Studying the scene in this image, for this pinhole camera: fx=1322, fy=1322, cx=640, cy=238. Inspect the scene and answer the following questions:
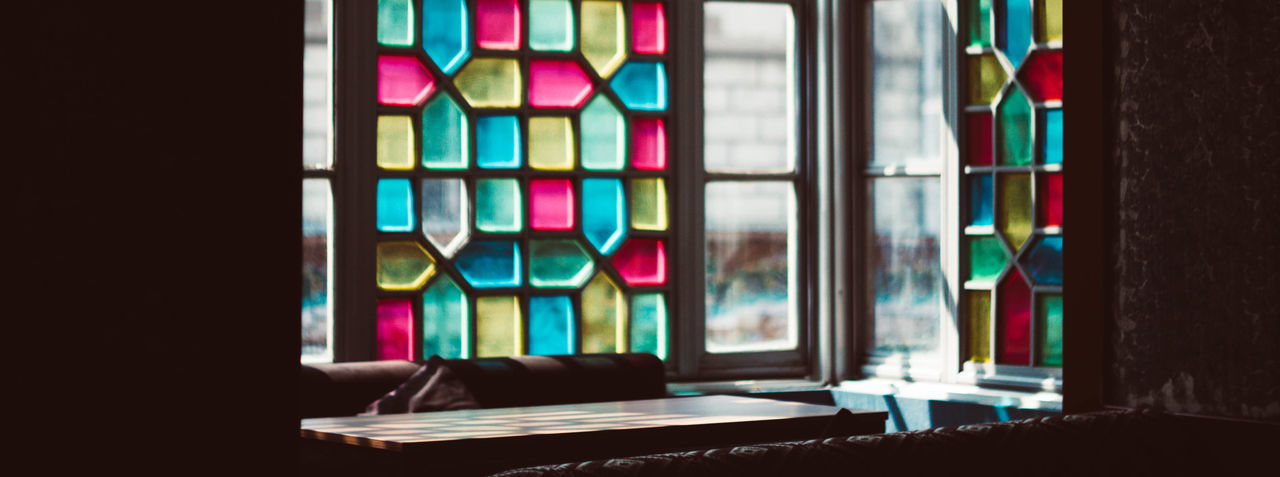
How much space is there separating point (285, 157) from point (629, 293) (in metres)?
3.73

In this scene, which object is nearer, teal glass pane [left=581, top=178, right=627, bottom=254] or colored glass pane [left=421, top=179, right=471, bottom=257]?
colored glass pane [left=421, top=179, right=471, bottom=257]

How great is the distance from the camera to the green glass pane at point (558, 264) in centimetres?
501

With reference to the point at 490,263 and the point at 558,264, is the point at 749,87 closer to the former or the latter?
the point at 558,264

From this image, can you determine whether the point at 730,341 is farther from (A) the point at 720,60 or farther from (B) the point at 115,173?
(B) the point at 115,173

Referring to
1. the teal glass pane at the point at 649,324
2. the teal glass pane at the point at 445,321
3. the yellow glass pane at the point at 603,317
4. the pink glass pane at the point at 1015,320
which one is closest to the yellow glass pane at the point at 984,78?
the pink glass pane at the point at 1015,320

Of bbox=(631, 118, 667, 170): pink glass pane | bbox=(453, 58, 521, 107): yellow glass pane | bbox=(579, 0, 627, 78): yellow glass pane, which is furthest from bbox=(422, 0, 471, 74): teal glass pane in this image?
bbox=(631, 118, 667, 170): pink glass pane

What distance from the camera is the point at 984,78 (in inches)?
189

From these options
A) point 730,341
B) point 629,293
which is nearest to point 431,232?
point 629,293

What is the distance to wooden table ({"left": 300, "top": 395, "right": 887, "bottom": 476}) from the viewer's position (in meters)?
3.27

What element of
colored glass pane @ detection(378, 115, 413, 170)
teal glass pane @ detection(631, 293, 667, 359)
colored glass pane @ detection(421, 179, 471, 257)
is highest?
colored glass pane @ detection(378, 115, 413, 170)

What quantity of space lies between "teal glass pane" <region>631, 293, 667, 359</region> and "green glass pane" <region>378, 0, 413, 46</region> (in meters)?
1.32
